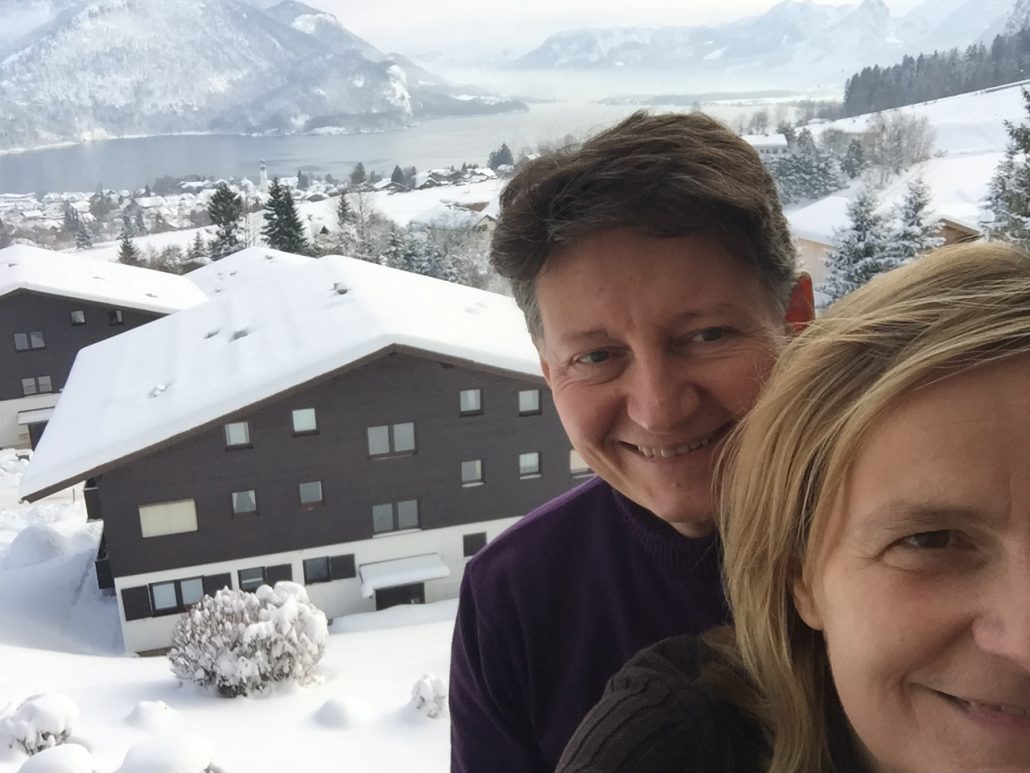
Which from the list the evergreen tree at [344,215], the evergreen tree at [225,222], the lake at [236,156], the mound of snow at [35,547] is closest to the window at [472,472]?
the mound of snow at [35,547]

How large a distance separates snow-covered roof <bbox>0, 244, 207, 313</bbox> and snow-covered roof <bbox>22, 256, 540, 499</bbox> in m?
3.68

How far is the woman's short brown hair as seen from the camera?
0.98 m

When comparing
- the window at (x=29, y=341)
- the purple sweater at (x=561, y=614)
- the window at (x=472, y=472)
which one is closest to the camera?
the purple sweater at (x=561, y=614)

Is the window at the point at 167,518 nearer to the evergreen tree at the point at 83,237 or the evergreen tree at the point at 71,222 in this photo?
the evergreen tree at the point at 83,237

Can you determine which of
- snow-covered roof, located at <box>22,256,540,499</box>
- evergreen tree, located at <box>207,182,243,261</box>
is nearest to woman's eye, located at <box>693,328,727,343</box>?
snow-covered roof, located at <box>22,256,540,499</box>

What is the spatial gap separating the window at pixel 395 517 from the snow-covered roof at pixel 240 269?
8899 millimetres

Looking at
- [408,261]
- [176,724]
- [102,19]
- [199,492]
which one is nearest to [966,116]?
[408,261]

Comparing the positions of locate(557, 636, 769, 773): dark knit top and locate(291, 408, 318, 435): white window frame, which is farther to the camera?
locate(291, 408, 318, 435): white window frame

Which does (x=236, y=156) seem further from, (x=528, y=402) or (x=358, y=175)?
(x=528, y=402)

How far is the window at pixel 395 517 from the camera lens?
8.31m

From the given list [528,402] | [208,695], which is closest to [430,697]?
[208,695]

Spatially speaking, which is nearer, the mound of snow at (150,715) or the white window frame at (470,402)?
the mound of snow at (150,715)

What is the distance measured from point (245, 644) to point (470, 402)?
3.22 m

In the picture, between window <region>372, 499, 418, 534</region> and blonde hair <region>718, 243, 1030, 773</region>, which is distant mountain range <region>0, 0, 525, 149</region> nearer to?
window <region>372, 499, 418, 534</region>
